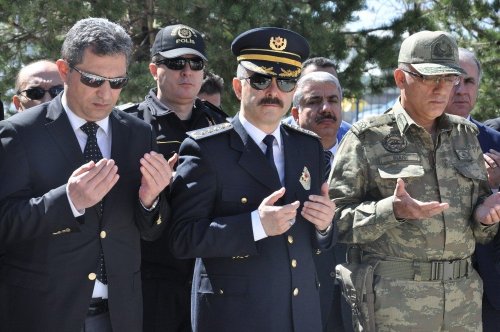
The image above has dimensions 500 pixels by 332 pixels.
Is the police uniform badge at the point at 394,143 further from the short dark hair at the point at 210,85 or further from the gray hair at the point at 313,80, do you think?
the short dark hair at the point at 210,85

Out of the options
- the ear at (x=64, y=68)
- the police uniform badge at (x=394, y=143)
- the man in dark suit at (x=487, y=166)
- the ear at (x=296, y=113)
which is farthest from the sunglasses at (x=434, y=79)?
the ear at (x=64, y=68)

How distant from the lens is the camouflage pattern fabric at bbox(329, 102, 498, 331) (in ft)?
13.1

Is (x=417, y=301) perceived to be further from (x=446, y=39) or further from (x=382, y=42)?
(x=382, y=42)

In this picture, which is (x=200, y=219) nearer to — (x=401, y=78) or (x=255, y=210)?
(x=255, y=210)

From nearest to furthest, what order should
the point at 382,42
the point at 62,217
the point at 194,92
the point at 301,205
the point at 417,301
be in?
the point at 62,217 < the point at 301,205 < the point at 417,301 < the point at 194,92 < the point at 382,42

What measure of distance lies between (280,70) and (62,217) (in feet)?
4.12

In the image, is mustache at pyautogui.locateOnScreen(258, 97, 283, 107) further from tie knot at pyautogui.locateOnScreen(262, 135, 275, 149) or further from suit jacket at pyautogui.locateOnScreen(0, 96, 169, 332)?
suit jacket at pyautogui.locateOnScreen(0, 96, 169, 332)

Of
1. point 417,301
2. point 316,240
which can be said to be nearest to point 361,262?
point 417,301

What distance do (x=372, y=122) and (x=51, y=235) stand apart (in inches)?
74.9

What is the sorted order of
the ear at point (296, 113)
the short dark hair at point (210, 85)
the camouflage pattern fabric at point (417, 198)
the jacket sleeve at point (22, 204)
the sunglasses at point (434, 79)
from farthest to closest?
the short dark hair at point (210, 85), the ear at point (296, 113), the sunglasses at point (434, 79), the camouflage pattern fabric at point (417, 198), the jacket sleeve at point (22, 204)

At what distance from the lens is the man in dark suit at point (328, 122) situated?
16.7 ft

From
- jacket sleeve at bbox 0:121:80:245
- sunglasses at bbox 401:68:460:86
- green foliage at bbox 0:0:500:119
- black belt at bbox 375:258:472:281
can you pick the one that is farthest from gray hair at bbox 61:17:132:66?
green foliage at bbox 0:0:500:119

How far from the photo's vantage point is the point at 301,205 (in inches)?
143

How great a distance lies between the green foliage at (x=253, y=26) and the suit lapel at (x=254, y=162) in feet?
14.0
